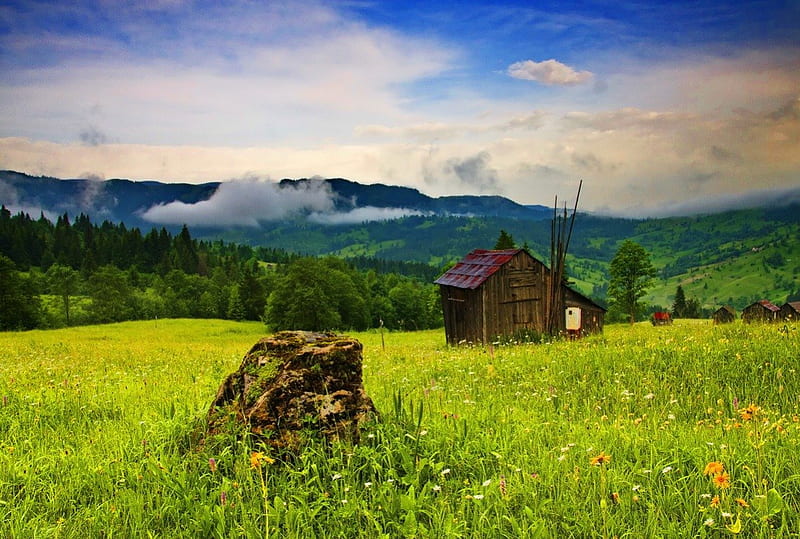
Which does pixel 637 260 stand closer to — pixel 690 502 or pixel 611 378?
pixel 611 378

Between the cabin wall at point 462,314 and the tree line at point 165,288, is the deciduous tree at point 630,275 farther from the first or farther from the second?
the cabin wall at point 462,314

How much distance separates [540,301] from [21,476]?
96.0 feet

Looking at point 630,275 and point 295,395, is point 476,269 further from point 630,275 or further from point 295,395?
point 630,275

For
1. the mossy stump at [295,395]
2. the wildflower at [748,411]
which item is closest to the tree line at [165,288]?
the mossy stump at [295,395]

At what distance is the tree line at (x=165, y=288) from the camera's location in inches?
3152

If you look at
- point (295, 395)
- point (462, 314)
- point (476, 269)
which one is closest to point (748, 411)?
point (295, 395)

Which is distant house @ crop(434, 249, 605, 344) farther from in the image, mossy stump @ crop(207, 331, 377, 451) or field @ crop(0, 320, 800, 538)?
mossy stump @ crop(207, 331, 377, 451)

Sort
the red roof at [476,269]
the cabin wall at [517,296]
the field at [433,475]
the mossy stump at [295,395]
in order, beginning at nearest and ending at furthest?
the field at [433,475] → the mossy stump at [295,395] → the red roof at [476,269] → the cabin wall at [517,296]

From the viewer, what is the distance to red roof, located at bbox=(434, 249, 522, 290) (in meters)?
30.5

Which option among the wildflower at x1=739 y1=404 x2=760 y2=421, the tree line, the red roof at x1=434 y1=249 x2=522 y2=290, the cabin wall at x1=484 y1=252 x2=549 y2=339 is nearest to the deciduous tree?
the tree line

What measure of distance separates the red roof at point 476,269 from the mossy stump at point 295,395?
80.2ft

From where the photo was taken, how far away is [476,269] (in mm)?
32219

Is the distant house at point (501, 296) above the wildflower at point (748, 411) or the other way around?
the other way around

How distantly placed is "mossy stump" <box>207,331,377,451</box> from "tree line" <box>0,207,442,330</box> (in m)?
47.5
